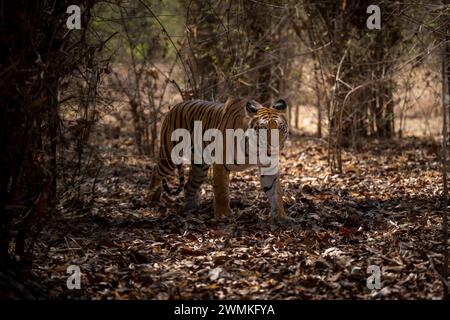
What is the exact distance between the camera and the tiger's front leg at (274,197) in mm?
6594

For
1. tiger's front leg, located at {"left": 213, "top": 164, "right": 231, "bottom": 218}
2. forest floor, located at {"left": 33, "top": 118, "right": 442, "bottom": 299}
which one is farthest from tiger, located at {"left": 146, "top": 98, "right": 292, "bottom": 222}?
forest floor, located at {"left": 33, "top": 118, "right": 442, "bottom": 299}

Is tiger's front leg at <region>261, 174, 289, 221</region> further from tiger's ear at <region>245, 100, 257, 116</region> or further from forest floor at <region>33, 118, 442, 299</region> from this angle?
tiger's ear at <region>245, 100, 257, 116</region>

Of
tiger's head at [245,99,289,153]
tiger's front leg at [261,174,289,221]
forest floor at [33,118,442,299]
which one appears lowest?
forest floor at [33,118,442,299]

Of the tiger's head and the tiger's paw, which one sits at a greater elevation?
the tiger's head

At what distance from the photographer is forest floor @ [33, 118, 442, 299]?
4.66m

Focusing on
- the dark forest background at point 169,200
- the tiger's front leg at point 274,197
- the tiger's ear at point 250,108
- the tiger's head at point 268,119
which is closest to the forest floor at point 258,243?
the dark forest background at point 169,200

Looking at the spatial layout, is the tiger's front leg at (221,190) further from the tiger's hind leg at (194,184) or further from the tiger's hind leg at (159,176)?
the tiger's hind leg at (159,176)

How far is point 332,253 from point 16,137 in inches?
106

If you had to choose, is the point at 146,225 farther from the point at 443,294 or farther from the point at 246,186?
the point at 443,294

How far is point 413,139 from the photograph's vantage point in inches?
480

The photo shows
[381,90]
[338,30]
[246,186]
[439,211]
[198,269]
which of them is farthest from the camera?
[381,90]

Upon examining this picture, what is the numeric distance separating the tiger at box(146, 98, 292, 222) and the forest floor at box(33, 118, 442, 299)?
19 centimetres
